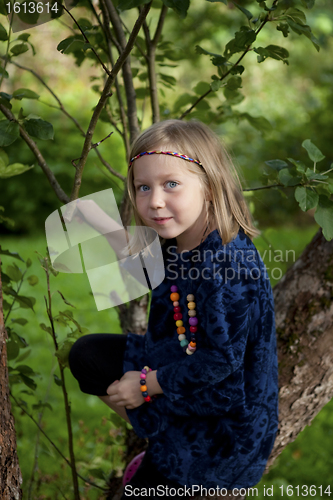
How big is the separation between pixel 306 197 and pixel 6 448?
98 centimetres

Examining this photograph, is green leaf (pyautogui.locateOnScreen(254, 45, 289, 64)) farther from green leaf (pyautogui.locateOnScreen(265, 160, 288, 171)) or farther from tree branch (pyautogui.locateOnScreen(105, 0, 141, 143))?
tree branch (pyautogui.locateOnScreen(105, 0, 141, 143))

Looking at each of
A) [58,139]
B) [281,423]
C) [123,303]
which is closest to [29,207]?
[58,139]

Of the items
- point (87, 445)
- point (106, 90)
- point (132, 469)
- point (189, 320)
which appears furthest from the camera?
→ point (87, 445)

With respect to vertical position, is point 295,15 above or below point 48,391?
above

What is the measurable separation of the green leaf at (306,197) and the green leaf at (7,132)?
0.76 metres

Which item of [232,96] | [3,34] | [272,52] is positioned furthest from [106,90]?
[232,96]

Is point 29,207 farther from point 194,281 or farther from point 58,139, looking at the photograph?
point 194,281

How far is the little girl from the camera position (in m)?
1.24

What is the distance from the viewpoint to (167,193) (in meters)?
1.28

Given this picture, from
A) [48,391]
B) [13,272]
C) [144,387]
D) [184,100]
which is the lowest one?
[48,391]

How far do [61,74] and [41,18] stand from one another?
27.3ft
